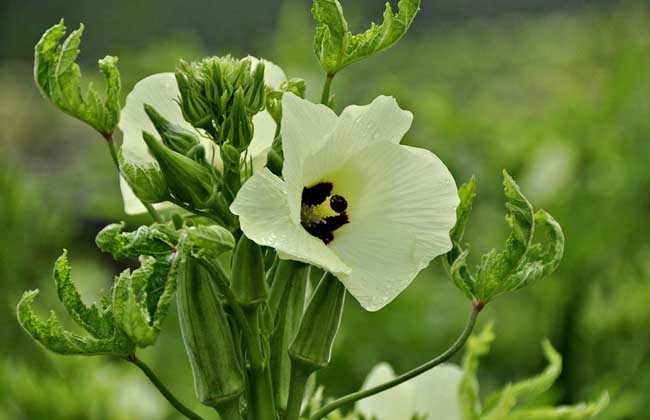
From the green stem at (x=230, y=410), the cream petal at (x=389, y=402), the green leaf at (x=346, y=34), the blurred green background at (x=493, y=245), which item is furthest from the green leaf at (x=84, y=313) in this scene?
the blurred green background at (x=493, y=245)

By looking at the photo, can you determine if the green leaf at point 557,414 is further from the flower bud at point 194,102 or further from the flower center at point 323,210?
the flower bud at point 194,102

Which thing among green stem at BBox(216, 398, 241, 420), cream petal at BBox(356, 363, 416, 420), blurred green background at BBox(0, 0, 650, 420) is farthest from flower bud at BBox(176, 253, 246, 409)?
blurred green background at BBox(0, 0, 650, 420)

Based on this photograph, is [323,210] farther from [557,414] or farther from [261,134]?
[557,414]

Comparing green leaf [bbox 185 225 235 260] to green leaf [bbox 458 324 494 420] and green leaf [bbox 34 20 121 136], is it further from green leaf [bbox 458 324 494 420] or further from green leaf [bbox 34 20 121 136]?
green leaf [bbox 458 324 494 420]

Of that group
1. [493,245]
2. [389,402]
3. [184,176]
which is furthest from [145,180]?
[493,245]

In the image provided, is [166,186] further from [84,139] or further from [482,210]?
[84,139]

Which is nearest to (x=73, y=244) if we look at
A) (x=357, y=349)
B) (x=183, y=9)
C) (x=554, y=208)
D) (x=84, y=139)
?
(x=84, y=139)

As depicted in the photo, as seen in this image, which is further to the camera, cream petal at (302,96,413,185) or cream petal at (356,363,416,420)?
cream petal at (356,363,416,420)
